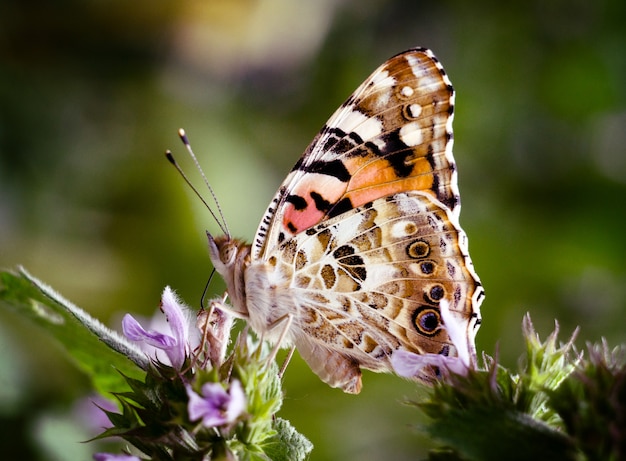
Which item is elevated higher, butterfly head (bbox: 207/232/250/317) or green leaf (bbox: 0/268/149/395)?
butterfly head (bbox: 207/232/250/317)

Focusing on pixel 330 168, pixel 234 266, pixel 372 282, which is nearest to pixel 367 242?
pixel 372 282

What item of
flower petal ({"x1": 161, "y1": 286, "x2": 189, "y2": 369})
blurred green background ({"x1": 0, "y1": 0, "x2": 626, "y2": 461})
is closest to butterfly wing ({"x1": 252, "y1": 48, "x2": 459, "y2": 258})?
flower petal ({"x1": 161, "y1": 286, "x2": 189, "y2": 369})

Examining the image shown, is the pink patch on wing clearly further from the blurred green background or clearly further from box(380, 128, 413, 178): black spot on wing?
the blurred green background

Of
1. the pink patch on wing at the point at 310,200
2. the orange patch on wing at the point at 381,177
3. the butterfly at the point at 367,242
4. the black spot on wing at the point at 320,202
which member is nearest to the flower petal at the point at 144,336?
the butterfly at the point at 367,242

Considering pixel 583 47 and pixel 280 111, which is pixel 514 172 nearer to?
pixel 583 47

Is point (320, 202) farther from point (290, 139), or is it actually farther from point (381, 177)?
point (290, 139)

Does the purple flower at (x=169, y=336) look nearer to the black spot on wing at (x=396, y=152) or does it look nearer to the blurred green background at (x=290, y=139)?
the black spot on wing at (x=396, y=152)
